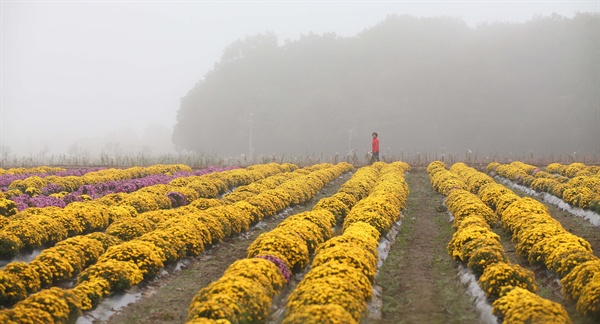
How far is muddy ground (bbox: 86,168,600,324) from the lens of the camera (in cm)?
914

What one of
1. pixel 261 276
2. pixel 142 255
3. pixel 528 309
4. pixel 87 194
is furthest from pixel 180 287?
pixel 87 194

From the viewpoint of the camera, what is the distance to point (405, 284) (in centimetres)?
1086

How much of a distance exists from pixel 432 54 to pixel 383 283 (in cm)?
5855

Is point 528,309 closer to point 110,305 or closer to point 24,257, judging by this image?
point 110,305

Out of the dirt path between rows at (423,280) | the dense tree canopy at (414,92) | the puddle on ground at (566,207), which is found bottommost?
the dirt path between rows at (423,280)

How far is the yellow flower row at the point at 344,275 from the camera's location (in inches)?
282

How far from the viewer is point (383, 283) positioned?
1095 centimetres

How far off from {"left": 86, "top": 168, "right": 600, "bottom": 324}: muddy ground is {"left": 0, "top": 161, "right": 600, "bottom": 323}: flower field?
0.03m

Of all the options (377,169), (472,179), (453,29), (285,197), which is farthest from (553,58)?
(285,197)

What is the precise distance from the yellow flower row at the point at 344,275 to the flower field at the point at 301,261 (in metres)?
0.03

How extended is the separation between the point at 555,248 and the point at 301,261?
4335 mm

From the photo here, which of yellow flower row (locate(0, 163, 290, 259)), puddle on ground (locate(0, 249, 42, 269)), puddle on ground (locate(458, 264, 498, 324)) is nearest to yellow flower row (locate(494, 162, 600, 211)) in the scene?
puddle on ground (locate(458, 264, 498, 324))

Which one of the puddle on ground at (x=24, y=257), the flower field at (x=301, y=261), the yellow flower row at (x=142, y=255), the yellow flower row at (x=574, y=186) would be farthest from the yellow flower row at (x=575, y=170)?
the puddle on ground at (x=24, y=257)

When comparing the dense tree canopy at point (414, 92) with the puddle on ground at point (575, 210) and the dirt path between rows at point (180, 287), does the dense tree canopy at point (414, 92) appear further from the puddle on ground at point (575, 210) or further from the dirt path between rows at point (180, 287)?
the dirt path between rows at point (180, 287)
